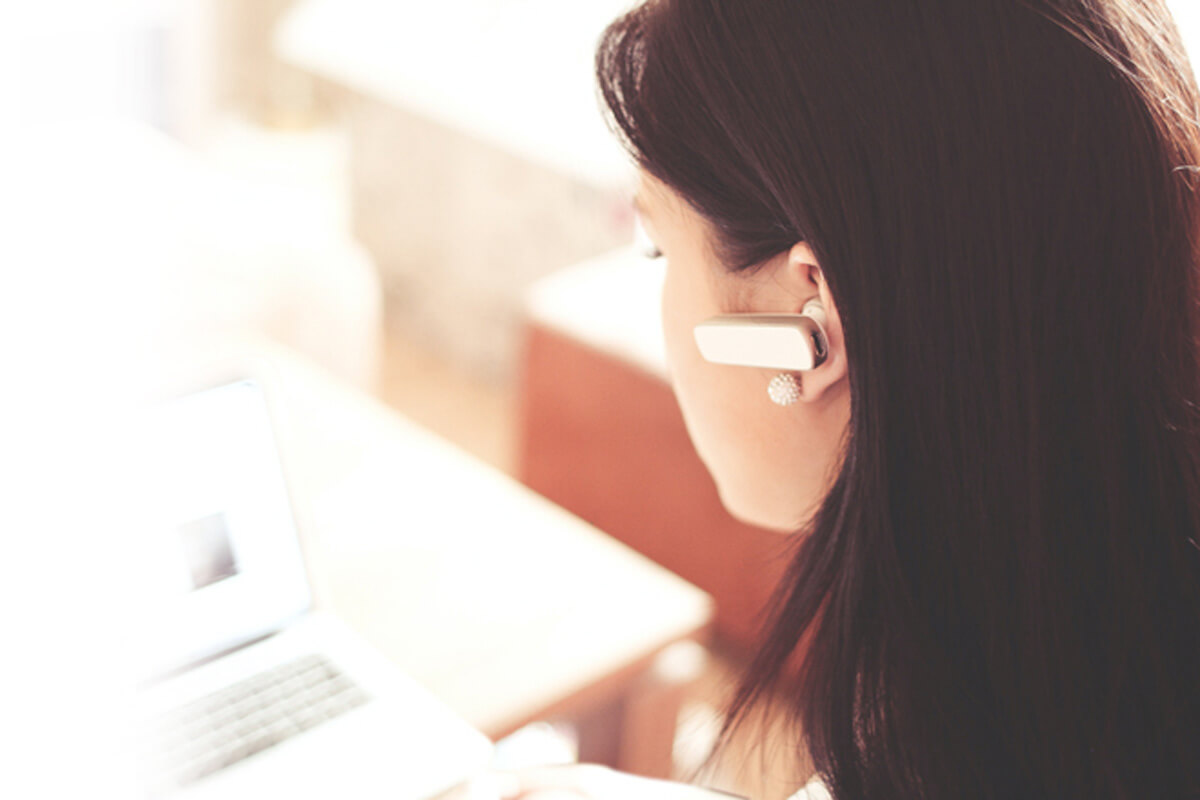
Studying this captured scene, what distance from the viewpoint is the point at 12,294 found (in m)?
0.45

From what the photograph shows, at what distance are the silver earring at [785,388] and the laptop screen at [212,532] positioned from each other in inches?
12.3

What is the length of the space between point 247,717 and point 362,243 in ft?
6.62

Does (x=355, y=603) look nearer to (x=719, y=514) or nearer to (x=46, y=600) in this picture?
(x=46, y=600)

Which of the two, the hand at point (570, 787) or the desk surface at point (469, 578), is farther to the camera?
the desk surface at point (469, 578)

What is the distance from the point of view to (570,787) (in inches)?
25.4

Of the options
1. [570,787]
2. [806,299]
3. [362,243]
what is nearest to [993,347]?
[806,299]

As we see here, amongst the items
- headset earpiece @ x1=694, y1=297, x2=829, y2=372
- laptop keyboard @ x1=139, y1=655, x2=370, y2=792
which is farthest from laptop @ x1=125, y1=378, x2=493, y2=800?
headset earpiece @ x1=694, y1=297, x2=829, y2=372

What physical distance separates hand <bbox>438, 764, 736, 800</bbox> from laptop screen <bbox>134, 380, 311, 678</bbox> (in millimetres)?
172

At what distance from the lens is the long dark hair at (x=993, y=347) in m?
0.45

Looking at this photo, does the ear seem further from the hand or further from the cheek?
the hand

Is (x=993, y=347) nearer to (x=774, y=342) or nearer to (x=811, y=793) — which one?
(x=774, y=342)

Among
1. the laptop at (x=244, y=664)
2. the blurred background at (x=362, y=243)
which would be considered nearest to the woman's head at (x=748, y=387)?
the blurred background at (x=362, y=243)

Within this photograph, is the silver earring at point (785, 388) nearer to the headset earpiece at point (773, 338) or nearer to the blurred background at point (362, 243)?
the headset earpiece at point (773, 338)

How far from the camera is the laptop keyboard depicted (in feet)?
2.10
